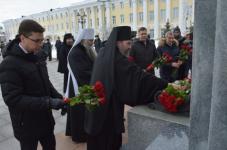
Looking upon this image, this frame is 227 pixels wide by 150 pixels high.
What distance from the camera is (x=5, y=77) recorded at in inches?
87.2

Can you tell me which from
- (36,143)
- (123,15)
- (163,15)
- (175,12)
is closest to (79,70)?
(36,143)

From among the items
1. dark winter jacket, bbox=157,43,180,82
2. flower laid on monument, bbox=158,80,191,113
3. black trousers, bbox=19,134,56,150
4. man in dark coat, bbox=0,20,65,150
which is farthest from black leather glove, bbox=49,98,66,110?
dark winter jacket, bbox=157,43,180,82

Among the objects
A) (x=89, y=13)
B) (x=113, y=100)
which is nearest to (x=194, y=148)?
(x=113, y=100)

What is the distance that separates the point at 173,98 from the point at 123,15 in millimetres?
62210

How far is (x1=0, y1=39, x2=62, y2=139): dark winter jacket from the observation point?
2.23 metres

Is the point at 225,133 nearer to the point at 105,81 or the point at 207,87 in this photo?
the point at 207,87

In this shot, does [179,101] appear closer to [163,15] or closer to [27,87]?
[27,87]

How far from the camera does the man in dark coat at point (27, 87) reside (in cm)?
223

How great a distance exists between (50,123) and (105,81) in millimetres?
727

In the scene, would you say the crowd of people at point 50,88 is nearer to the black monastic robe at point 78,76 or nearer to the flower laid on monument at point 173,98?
the flower laid on monument at point 173,98

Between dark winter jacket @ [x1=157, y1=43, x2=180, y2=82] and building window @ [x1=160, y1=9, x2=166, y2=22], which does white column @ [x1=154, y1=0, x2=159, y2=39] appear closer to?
building window @ [x1=160, y1=9, x2=166, y2=22]

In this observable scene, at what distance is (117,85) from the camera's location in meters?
2.61

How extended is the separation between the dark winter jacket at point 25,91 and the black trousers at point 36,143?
0.06 meters

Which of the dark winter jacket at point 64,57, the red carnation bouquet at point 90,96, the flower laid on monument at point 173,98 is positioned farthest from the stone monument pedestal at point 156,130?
the dark winter jacket at point 64,57
